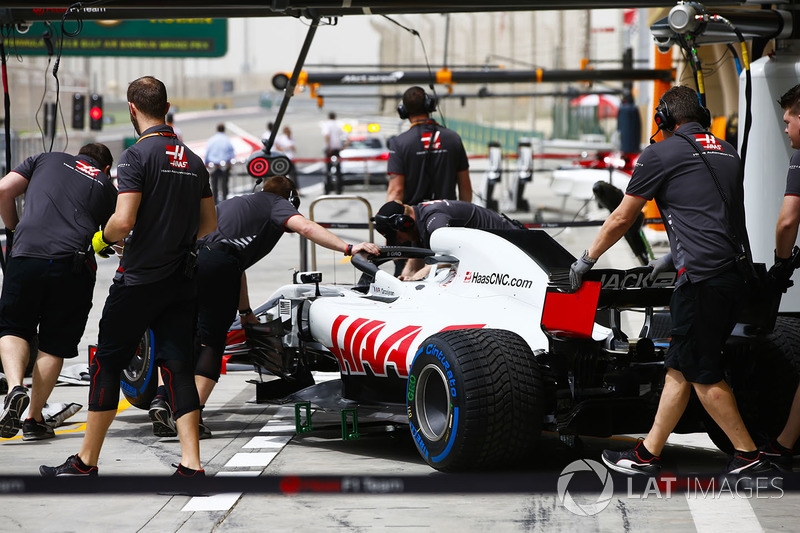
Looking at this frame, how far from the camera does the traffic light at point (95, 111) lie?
99.6 ft

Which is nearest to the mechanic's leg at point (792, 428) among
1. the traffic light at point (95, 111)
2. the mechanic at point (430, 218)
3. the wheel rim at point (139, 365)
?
the mechanic at point (430, 218)

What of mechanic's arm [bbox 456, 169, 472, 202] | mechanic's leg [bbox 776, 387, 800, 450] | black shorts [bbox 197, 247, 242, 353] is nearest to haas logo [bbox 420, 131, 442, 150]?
mechanic's arm [bbox 456, 169, 472, 202]

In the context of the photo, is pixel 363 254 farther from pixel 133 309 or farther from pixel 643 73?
pixel 643 73

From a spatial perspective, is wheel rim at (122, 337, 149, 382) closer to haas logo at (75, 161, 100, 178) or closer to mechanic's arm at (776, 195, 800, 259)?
haas logo at (75, 161, 100, 178)

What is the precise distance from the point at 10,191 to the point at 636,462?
3965 millimetres

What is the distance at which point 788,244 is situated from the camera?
577 centimetres

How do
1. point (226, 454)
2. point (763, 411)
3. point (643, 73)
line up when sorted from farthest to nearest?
point (643, 73), point (226, 454), point (763, 411)

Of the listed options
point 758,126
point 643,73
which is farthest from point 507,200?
point 758,126

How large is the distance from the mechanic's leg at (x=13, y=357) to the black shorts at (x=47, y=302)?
0.04 metres

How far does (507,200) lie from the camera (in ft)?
87.6

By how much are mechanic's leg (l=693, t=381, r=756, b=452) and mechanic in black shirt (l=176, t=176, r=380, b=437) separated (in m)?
2.32

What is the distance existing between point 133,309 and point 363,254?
1.96 metres

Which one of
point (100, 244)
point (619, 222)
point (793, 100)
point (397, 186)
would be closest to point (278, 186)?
point (100, 244)

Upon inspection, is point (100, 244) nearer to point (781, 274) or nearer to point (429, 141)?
point (781, 274)
